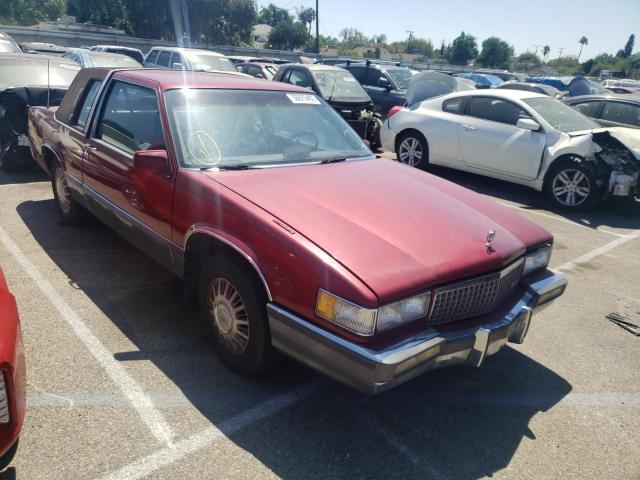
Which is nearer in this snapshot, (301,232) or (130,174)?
(301,232)

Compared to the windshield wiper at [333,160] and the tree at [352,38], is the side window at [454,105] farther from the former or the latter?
the tree at [352,38]

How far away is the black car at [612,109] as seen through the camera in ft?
31.7

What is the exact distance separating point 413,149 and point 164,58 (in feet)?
25.7

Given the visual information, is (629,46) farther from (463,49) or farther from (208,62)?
(208,62)

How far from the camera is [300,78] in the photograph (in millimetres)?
11688

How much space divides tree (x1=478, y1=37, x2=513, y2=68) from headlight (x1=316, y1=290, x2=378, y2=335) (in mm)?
92732

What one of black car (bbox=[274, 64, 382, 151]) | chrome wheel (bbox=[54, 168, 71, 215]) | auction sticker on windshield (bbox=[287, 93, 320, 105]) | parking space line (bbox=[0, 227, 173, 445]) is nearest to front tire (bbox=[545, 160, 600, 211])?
black car (bbox=[274, 64, 382, 151])

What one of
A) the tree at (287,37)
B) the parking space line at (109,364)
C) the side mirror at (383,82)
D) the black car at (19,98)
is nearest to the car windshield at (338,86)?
the side mirror at (383,82)

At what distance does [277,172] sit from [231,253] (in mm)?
730

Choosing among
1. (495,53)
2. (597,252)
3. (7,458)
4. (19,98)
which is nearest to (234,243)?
(7,458)

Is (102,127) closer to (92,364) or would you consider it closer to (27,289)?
(27,289)

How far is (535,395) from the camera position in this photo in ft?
10.6

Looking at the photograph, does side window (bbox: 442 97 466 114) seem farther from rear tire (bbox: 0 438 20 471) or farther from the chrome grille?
rear tire (bbox: 0 438 20 471)

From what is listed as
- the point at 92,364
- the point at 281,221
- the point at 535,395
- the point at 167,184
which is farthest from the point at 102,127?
the point at 535,395
